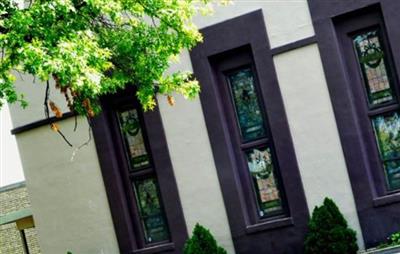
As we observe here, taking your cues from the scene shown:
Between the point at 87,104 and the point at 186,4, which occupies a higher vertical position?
the point at 186,4

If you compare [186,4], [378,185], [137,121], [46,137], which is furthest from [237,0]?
[46,137]

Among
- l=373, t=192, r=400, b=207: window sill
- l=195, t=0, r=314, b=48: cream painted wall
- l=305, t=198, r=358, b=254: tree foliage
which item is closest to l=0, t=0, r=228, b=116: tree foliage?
l=195, t=0, r=314, b=48: cream painted wall

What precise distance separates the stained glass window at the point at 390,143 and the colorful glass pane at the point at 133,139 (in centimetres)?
386

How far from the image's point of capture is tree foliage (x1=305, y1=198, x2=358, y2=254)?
973cm

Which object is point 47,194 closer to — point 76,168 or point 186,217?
point 76,168

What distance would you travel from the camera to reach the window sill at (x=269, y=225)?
1027 centimetres

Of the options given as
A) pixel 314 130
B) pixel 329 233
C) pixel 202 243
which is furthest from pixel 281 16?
pixel 202 243

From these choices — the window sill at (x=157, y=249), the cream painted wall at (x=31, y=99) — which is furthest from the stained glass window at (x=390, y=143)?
the cream painted wall at (x=31, y=99)

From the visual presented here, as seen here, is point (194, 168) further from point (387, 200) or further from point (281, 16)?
point (387, 200)

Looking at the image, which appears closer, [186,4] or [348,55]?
[186,4]

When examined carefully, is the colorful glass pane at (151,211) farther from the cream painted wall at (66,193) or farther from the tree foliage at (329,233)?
the tree foliage at (329,233)

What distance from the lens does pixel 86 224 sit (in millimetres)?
11859

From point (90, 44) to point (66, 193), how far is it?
470 cm

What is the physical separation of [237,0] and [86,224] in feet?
15.3
